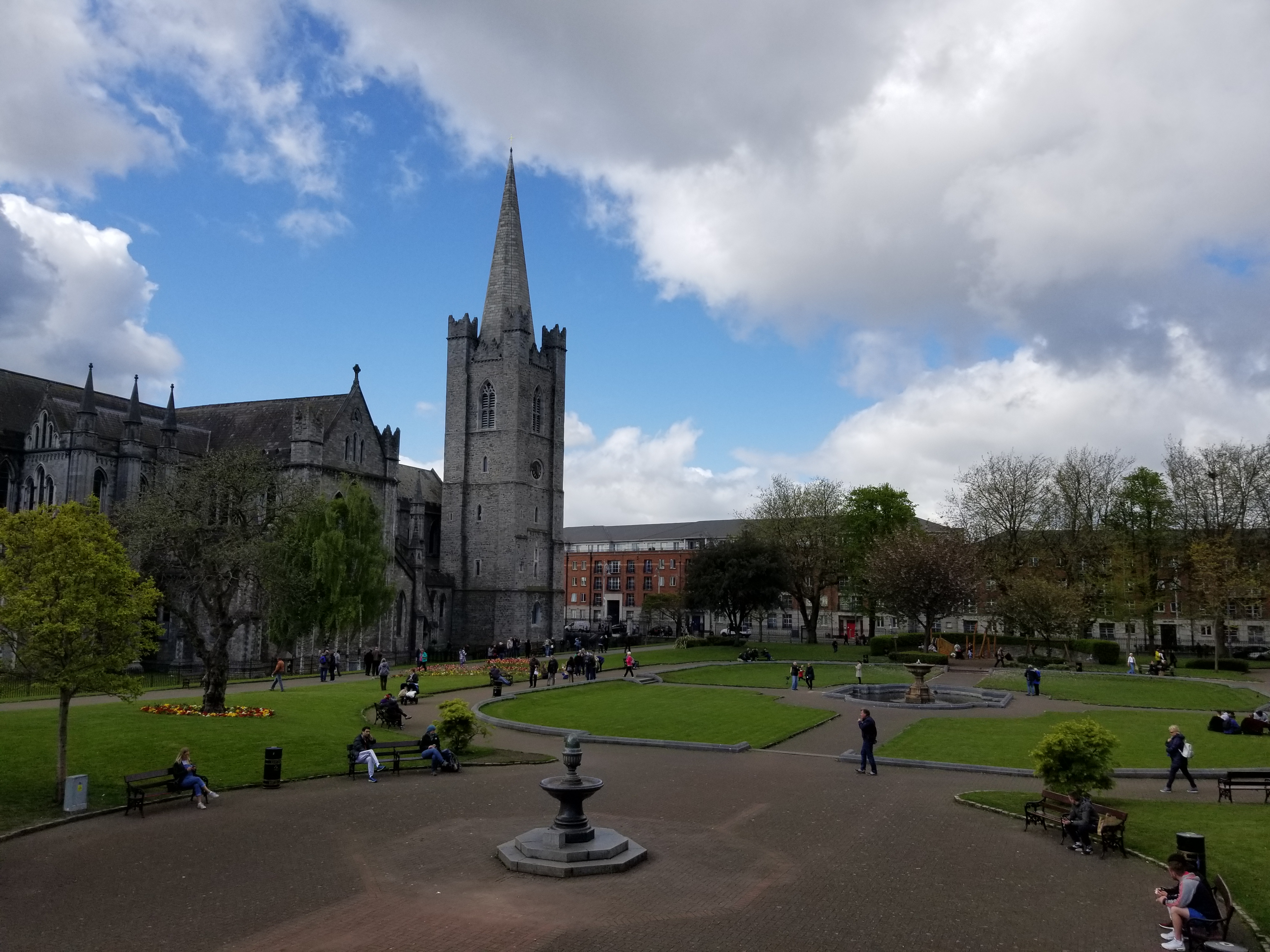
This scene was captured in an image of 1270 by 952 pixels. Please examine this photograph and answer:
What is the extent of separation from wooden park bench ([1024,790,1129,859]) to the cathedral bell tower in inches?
2228

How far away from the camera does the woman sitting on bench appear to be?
17.2 meters

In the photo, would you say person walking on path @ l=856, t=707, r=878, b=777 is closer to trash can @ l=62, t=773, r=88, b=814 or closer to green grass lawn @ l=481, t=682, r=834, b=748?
green grass lawn @ l=481, t=682, r=834, b=748

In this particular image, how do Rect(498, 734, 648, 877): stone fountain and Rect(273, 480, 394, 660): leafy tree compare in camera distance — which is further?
A: Rect(273, 480, 394, 660): leafy tree

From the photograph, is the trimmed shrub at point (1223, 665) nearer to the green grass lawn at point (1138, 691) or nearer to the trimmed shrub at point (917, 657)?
the green grass lawn at point (1138, 691)

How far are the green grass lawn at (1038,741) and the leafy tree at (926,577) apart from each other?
23.6m

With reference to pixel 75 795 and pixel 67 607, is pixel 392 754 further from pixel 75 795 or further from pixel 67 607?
pixel 67 607

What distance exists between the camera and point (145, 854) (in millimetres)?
14031

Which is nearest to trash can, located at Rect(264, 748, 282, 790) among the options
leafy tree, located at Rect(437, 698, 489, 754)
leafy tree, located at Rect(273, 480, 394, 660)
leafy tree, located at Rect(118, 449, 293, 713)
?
leafy tree, located at Rect(437, 698, 489, 754)

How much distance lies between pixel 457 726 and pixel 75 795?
8.61 meters

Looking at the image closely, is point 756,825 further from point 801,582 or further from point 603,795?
point 801,582

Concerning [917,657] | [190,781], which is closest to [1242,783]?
[190,781]

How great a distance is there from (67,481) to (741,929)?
51.5 m

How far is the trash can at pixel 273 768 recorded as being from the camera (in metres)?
19.2

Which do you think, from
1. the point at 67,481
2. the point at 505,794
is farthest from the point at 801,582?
the point at 505,794
